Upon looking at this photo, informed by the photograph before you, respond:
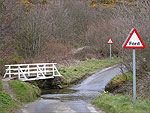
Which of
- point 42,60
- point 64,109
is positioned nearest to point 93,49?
point 42,60

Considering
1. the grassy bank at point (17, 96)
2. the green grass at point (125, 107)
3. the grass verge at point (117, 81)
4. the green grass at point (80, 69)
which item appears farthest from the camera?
the green grass at point (80, 69)

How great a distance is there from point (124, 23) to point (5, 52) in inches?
411

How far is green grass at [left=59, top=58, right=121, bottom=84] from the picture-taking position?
24.5 metres

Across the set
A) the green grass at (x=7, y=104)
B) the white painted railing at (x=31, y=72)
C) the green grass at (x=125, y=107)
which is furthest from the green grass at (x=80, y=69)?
the green grass at (x=125, y=107)

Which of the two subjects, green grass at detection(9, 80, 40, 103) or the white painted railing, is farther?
the white painted railing

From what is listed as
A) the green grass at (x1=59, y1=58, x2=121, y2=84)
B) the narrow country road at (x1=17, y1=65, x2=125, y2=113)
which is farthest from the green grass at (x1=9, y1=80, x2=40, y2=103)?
the green grass at (x1=59, y1=58, x2=121, y2=84)

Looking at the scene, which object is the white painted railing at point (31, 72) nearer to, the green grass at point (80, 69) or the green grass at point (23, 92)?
the green grass at point (80, 69)

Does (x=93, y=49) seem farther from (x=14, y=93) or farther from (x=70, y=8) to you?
(x=14, y=93)

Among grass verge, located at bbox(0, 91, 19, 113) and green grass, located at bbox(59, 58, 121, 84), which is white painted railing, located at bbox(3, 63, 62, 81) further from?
grass verge, located at bbox(0, 91, 19, 113)

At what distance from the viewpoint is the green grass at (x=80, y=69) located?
24547 millimetres

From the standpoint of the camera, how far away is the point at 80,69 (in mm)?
28141

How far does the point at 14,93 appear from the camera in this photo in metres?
14.9

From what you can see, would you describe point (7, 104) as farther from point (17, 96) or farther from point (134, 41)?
point (134, 41)

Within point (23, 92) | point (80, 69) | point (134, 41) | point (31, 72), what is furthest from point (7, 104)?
point (80, 69)
